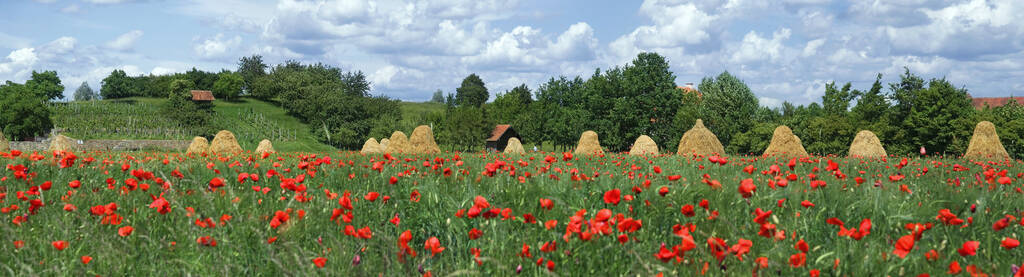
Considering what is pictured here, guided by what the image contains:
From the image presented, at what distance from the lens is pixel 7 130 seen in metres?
57.5

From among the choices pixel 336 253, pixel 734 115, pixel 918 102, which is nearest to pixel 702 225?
pixel 336 253

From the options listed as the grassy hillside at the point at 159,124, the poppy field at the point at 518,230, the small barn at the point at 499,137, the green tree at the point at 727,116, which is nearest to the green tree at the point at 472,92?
the grassy hillside at the point at 159,124

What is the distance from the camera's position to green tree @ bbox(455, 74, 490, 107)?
390ft

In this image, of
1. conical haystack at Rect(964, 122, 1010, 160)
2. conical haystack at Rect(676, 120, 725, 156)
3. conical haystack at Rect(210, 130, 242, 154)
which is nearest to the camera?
conical haystack at Rect(964, 122, 1010, 160)

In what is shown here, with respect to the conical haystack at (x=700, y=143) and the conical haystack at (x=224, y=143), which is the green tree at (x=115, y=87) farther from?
the conical haystack at (x=700, y=143)

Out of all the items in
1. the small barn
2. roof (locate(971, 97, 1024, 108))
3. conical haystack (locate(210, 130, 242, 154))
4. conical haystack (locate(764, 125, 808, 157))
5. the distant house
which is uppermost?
roof (locate(971, 97, 1024, 108))

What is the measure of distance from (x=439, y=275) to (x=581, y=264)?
3.28ft

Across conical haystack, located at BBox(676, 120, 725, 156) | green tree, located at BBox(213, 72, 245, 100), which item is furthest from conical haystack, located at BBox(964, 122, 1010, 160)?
green tree, located at BBox(213, 72, 245, 100)

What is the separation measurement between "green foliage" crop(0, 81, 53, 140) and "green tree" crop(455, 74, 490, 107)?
66.9 m

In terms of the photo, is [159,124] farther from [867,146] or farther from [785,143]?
[867,146]

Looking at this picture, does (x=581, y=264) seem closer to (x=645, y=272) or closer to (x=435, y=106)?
(x=645, y=272)

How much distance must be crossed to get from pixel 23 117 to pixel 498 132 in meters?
45.8

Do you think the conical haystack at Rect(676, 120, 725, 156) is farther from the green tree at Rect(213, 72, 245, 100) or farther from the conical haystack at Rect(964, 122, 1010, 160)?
the green tree at Rect(213, 72, 245, 100)

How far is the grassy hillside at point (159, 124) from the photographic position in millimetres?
62031
